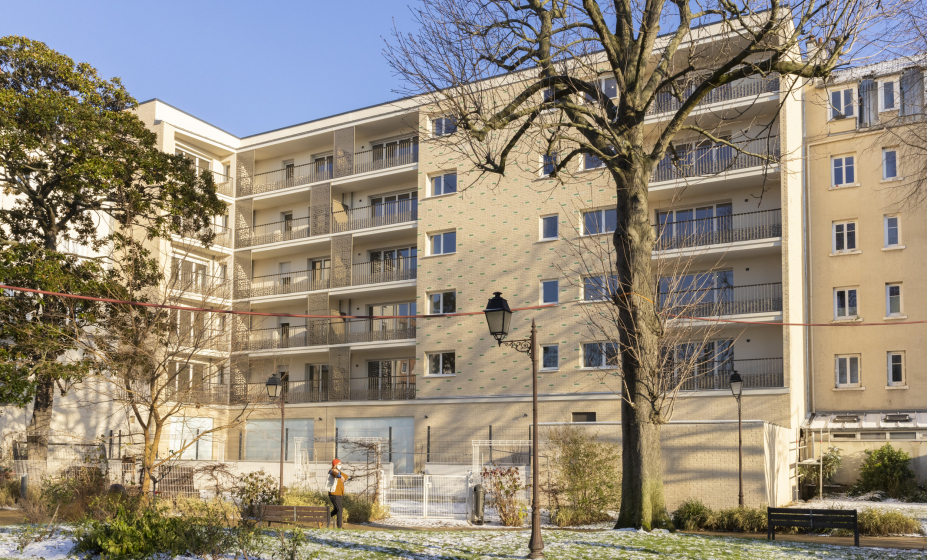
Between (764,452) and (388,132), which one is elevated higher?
(388,132)

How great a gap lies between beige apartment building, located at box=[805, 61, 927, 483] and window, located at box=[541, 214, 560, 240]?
953cm

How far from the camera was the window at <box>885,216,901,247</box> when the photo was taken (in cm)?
3064

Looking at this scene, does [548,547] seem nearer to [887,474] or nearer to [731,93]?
[887,474]

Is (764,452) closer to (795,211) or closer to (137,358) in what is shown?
(795,211)

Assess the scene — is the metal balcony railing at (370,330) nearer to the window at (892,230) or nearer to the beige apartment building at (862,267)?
the beige apartment building at (862,267)

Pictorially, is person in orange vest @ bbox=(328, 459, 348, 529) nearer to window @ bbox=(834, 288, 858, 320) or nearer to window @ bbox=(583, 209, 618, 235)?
window @ bbox=(583, 209, 618, 235)

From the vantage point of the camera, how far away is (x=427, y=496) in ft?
72.5

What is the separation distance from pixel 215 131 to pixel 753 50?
35.5 meters

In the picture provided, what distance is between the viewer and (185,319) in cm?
2672

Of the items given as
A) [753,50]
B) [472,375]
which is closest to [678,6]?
[753,50]

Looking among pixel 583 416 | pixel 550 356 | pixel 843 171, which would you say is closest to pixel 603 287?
pixel 583 416

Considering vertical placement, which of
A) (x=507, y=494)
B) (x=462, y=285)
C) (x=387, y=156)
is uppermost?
(x=387, y=156)

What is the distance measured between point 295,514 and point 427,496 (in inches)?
276

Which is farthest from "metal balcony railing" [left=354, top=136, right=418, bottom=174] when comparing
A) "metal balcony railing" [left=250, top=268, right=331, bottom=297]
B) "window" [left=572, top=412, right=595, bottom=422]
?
"window" [left=572, top=412, right=595, bottom=422]
